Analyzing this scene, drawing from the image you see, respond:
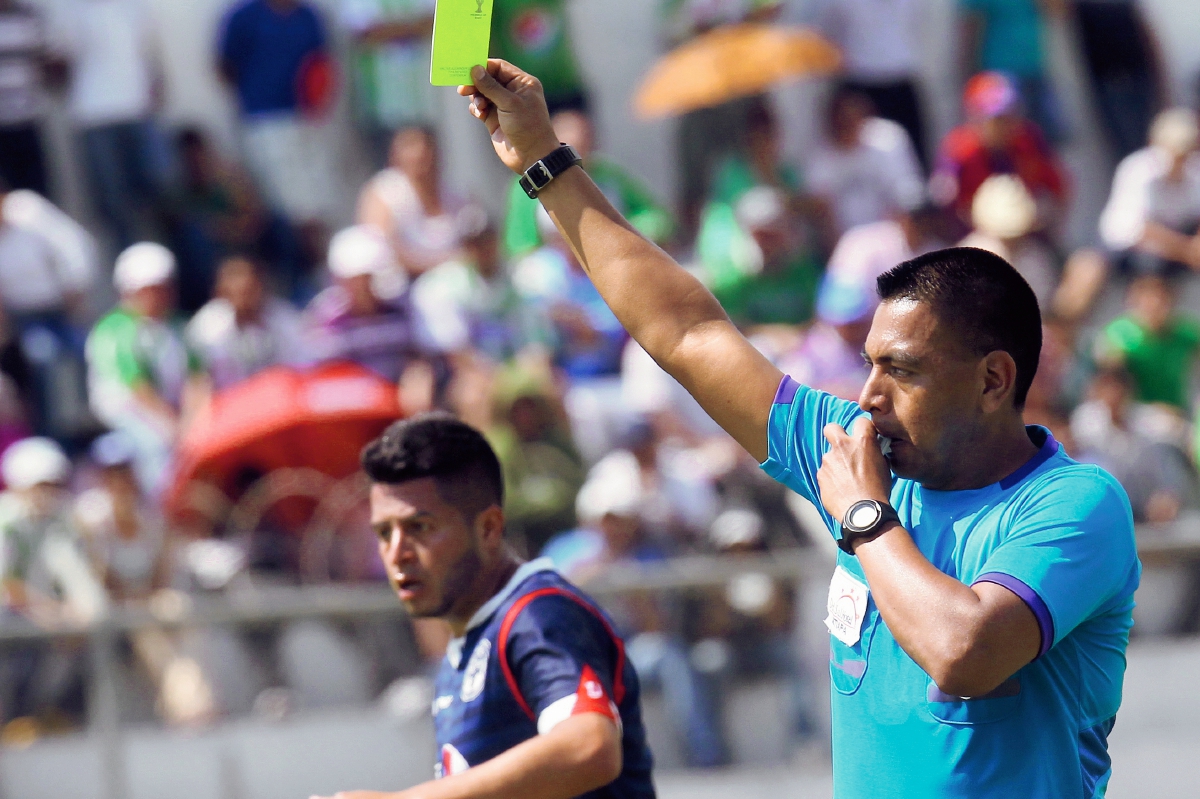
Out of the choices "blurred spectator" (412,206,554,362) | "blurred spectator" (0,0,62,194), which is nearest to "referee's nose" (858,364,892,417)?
"blurred spectator" (412,206,554,362)

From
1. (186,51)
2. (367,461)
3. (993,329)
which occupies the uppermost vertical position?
(186,51)

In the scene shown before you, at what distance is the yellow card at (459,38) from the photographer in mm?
2615

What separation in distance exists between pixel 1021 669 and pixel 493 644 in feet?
4.02

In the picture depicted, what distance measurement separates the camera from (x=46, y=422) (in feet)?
28.2

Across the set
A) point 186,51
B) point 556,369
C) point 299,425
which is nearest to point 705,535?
point 556,369

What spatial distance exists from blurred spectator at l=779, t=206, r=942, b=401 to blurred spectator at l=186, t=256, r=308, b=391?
2703mm

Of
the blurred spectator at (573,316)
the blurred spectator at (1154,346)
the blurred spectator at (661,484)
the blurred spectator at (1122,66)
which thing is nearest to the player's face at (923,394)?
the blurred spectator at (661,484)

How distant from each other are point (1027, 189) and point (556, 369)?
359 centimetres

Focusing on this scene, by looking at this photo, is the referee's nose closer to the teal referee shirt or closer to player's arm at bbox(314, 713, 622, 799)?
the teal referee shirt

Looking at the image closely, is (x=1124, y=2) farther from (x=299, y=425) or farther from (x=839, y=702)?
(x=839, y=702)

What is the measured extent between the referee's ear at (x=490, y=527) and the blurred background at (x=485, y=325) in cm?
322

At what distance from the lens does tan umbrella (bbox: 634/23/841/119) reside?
975 centimetres

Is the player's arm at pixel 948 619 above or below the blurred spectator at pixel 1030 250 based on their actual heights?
above

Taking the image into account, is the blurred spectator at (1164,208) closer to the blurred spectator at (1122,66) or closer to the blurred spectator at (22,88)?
the blurred spectator at (1122,66)
